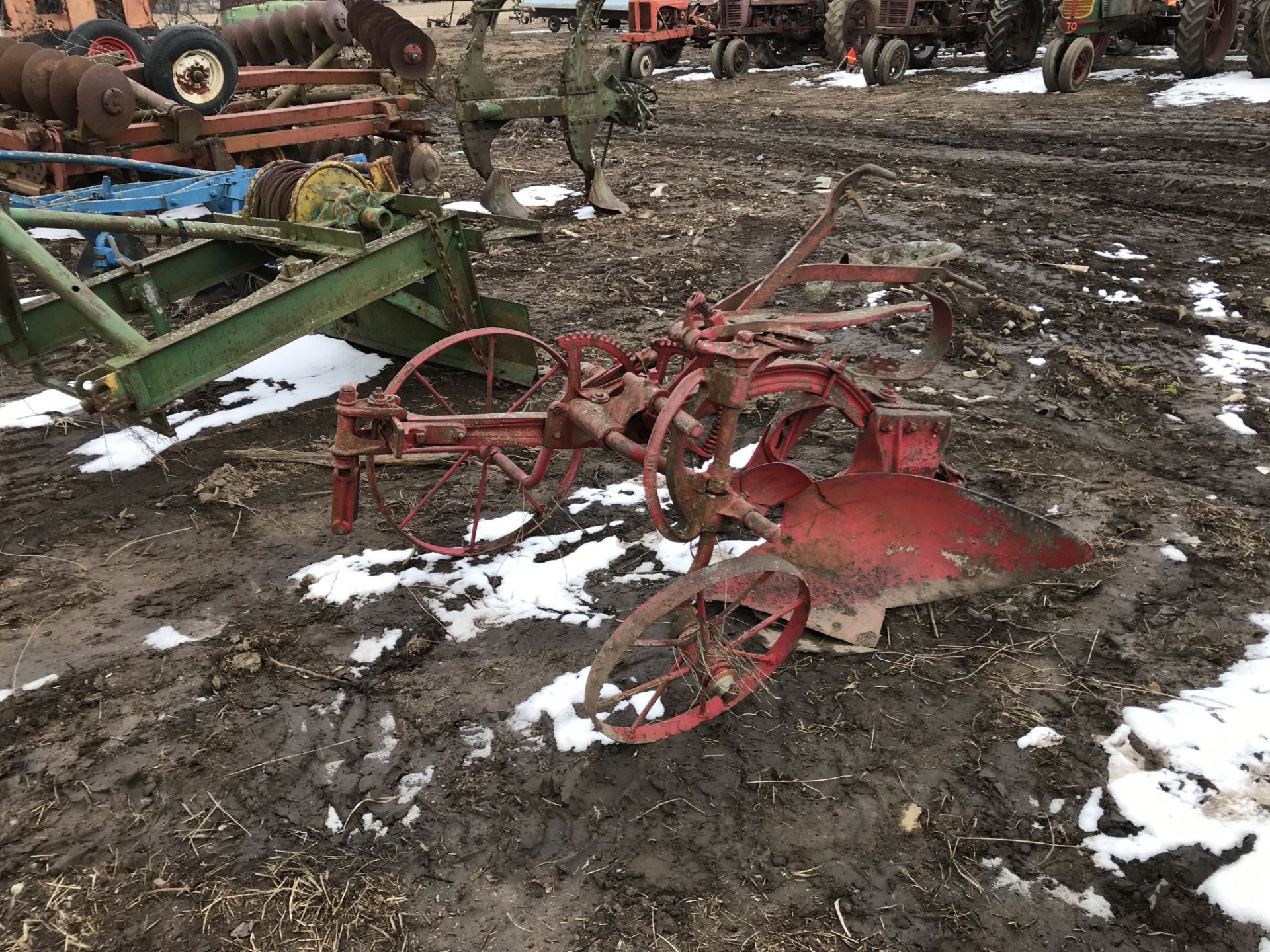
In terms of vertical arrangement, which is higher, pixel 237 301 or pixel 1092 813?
pixel 237 301

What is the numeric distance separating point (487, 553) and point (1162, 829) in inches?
103

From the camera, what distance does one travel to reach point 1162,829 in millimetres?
2418

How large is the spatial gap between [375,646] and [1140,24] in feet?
51.2

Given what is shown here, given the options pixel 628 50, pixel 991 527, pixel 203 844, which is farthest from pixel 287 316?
pixel 628 50

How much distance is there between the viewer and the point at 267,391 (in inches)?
213

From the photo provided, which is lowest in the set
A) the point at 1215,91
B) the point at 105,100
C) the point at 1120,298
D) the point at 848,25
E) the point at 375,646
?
the point at 375,646

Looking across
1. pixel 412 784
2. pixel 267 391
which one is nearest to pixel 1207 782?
pixel 412 784

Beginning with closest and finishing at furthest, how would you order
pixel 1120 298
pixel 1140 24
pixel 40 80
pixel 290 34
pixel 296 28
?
pixel 1120 298, pixel 40 80, pixel 296 28, pixel 290 34, pixel 1140 24

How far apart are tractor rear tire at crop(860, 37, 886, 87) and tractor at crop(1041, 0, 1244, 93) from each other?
3.10 metres

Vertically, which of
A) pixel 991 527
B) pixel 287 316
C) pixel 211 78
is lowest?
pixel 991 527

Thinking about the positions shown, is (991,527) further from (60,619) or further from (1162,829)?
(60,619)

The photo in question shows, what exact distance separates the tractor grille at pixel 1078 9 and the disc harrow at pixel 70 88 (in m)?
12.4

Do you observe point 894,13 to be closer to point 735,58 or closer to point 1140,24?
point 735,58

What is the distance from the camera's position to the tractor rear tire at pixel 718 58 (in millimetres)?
18375
